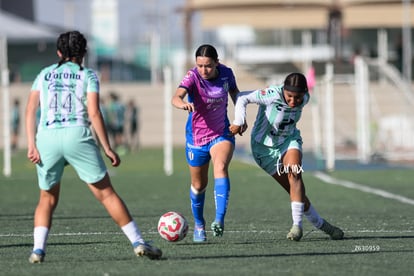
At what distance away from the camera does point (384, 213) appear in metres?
15.6

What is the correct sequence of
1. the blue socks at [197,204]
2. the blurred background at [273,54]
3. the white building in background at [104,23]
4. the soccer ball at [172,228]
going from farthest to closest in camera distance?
the white building in background at [104,23] → the blurred background at [273,54] → the blue socks at [197,204] → the soccer ball at [172,228]

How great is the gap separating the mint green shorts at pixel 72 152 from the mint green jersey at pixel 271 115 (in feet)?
8.34

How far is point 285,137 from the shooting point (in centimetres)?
1236

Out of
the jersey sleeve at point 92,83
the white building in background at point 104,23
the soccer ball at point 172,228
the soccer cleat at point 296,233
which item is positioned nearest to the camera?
the jersey sleeve at point 92,83

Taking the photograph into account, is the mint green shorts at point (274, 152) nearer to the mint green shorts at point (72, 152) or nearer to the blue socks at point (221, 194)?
the blue socks at point (221, 194)

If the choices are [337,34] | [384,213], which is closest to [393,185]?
[384,213]

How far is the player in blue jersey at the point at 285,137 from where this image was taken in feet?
39.1

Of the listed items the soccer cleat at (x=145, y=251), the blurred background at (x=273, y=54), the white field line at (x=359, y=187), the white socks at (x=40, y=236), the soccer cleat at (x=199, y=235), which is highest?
the blurred background at (x=273, y=54)

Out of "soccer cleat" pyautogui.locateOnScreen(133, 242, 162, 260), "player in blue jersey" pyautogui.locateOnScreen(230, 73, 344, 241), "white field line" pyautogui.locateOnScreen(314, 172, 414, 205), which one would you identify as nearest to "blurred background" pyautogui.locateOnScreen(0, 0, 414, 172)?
"white field line" pyautogui.locateOnScreen(314, 172, 414, 205)

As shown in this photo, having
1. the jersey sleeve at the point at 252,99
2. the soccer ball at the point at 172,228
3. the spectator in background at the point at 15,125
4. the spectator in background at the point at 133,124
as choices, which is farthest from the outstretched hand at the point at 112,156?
the spectator in background at the point at 133,124

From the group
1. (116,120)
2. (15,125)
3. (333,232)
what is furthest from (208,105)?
(15,125)

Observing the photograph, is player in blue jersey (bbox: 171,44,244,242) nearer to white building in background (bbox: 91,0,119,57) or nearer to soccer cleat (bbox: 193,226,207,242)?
soccer cleat (bbox: 193,226,207,242)

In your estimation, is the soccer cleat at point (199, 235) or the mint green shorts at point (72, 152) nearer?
the mint green shorts at point (72, 152)

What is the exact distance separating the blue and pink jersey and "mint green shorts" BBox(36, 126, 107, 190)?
106 inches
